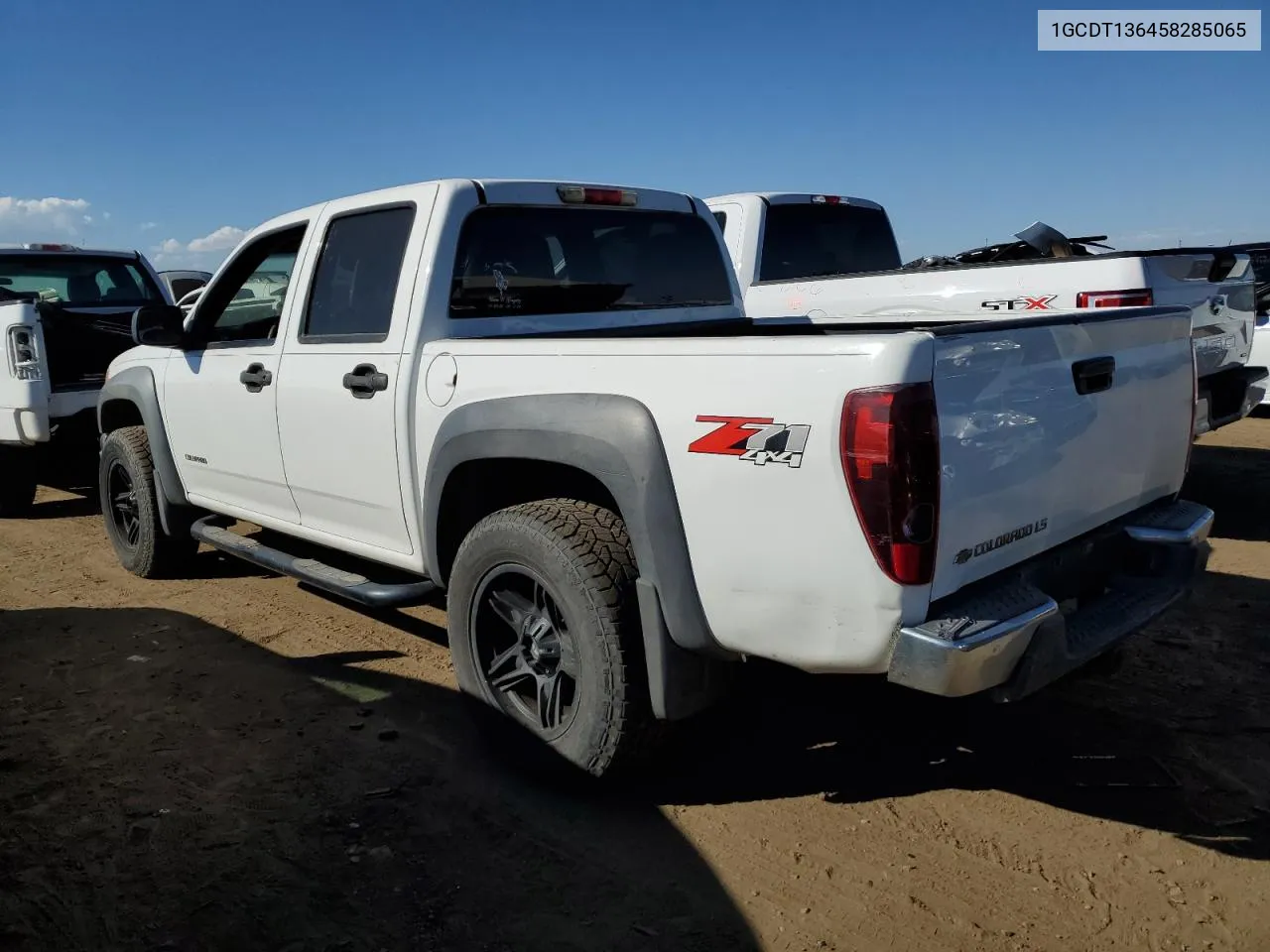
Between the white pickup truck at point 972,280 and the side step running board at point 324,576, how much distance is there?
2.23 meters

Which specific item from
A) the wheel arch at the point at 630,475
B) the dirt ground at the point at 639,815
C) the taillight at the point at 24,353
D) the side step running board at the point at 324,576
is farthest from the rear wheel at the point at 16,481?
the wheel arch at the point at 630,475

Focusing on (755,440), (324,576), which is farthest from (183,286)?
(755,440)

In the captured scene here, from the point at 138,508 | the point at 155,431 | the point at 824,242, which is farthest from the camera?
the point at 824,242

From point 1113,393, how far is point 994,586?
781 mm

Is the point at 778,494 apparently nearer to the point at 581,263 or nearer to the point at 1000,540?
the point at 1000,540

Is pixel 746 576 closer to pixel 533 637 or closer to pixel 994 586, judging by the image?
pixel 994 586

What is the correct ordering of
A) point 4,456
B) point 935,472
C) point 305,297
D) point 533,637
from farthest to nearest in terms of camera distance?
point 4,456
point 305,297
point 533,637
point 935,472

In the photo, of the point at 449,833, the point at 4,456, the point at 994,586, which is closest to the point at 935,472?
the point at 994,586

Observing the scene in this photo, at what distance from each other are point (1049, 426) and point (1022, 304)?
3.40m

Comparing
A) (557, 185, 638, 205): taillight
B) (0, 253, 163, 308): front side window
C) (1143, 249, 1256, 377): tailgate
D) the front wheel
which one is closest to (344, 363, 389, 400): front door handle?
the front wheel

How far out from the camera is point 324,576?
4066mm

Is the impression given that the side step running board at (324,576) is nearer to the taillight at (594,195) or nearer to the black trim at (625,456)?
the black trim at (625,456)

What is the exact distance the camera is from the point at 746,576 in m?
2.59

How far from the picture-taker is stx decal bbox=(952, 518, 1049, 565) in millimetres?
2514
